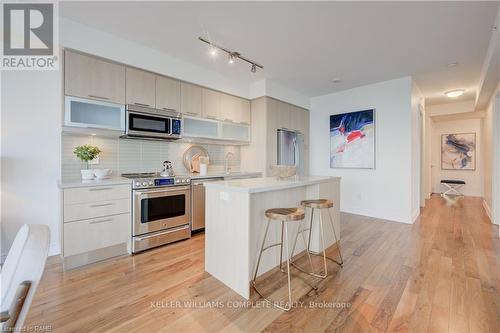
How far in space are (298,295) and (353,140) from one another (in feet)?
12.2

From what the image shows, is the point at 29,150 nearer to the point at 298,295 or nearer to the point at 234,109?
the point at 234,109

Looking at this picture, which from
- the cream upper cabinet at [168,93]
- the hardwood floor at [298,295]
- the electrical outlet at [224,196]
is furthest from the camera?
the cream upper cabinet at [168,93]


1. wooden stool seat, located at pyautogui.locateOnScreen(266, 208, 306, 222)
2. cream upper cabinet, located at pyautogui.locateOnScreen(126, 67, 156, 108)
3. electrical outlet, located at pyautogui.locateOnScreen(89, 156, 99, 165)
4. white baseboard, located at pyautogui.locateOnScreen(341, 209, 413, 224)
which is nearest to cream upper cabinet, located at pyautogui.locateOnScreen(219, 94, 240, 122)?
cream upper cabinet, located at pyautogui.locateOnScreen(126, 67, 156, 108)

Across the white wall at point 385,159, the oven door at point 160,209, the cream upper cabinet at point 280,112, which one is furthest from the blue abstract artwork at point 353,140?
the oven door at point 160,209

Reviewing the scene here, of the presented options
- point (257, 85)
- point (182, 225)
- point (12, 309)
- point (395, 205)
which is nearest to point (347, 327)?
point (12, 309)

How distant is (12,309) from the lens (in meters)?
0.84

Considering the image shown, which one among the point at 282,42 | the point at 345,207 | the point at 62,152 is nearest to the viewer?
the point at 62,152

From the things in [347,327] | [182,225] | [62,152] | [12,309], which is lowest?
[347,327]

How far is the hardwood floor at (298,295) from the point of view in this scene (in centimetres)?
158

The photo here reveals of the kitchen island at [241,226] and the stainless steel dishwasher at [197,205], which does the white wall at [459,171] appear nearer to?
the kitchen island at [241,226]

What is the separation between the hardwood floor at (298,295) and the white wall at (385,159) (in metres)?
1.40

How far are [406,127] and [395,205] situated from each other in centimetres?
145

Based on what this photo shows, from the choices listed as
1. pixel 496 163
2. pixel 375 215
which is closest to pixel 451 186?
pixel 496 163

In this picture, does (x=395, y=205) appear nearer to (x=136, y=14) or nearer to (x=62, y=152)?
(x=136, y=14)
